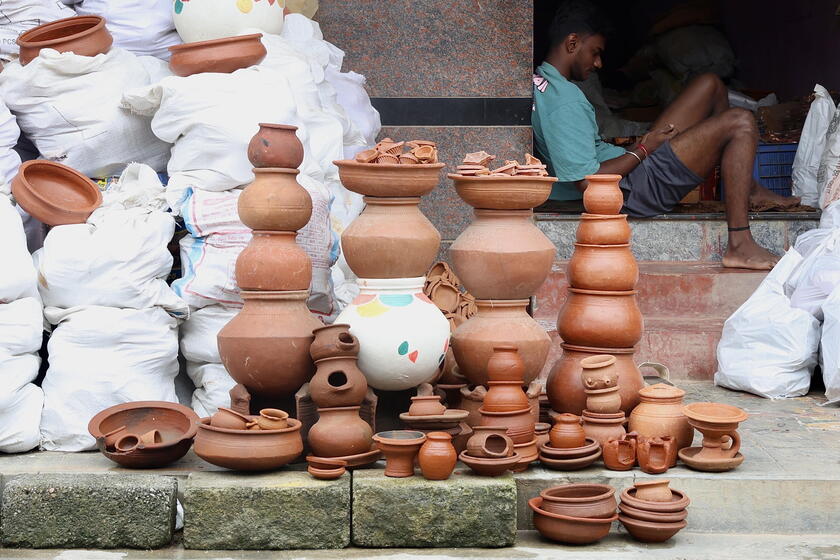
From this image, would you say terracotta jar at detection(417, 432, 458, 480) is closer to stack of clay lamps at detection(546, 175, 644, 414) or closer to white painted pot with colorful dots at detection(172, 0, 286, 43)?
stack of clay lamps at detection(546, 175, 644, 414)

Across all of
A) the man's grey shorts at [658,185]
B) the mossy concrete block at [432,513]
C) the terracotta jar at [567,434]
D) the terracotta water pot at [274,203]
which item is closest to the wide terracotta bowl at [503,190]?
the terracotta water pot at [274,203]

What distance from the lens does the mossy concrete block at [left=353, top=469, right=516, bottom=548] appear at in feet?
12.2

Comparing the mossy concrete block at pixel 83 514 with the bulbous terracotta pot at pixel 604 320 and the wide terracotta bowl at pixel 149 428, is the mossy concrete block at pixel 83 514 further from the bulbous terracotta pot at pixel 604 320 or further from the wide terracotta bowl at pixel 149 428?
the bulbous terracotta pot at pixel 604 320

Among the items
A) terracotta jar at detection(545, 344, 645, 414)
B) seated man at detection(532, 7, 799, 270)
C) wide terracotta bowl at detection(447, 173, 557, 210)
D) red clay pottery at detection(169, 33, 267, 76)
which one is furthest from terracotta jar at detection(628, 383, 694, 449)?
red clay pottery at detection(169, 33, 267, 76)

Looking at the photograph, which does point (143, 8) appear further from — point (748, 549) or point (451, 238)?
point (748, 549)

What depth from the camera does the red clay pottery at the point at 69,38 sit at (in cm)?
504

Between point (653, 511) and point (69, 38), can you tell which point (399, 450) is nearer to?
point (653, 511)

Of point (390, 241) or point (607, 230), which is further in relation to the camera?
point (607, 230)

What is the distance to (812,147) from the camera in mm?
6855

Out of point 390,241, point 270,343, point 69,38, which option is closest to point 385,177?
point 390,241

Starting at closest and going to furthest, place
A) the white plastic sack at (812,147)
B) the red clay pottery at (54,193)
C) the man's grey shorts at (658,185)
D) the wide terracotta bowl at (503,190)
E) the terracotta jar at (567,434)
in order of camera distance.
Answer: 1. the terracotta jar at (567,434)
2. the wide terracotta bowl at (503,190)
3. the red clay pottery at (54,193)
4. the man's grey shorts at (658,185)
5. the white plastic sack at (812,147)

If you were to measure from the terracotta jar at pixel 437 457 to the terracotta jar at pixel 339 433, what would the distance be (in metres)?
0.26

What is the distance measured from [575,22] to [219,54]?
7.82 feet

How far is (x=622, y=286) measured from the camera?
436cm
